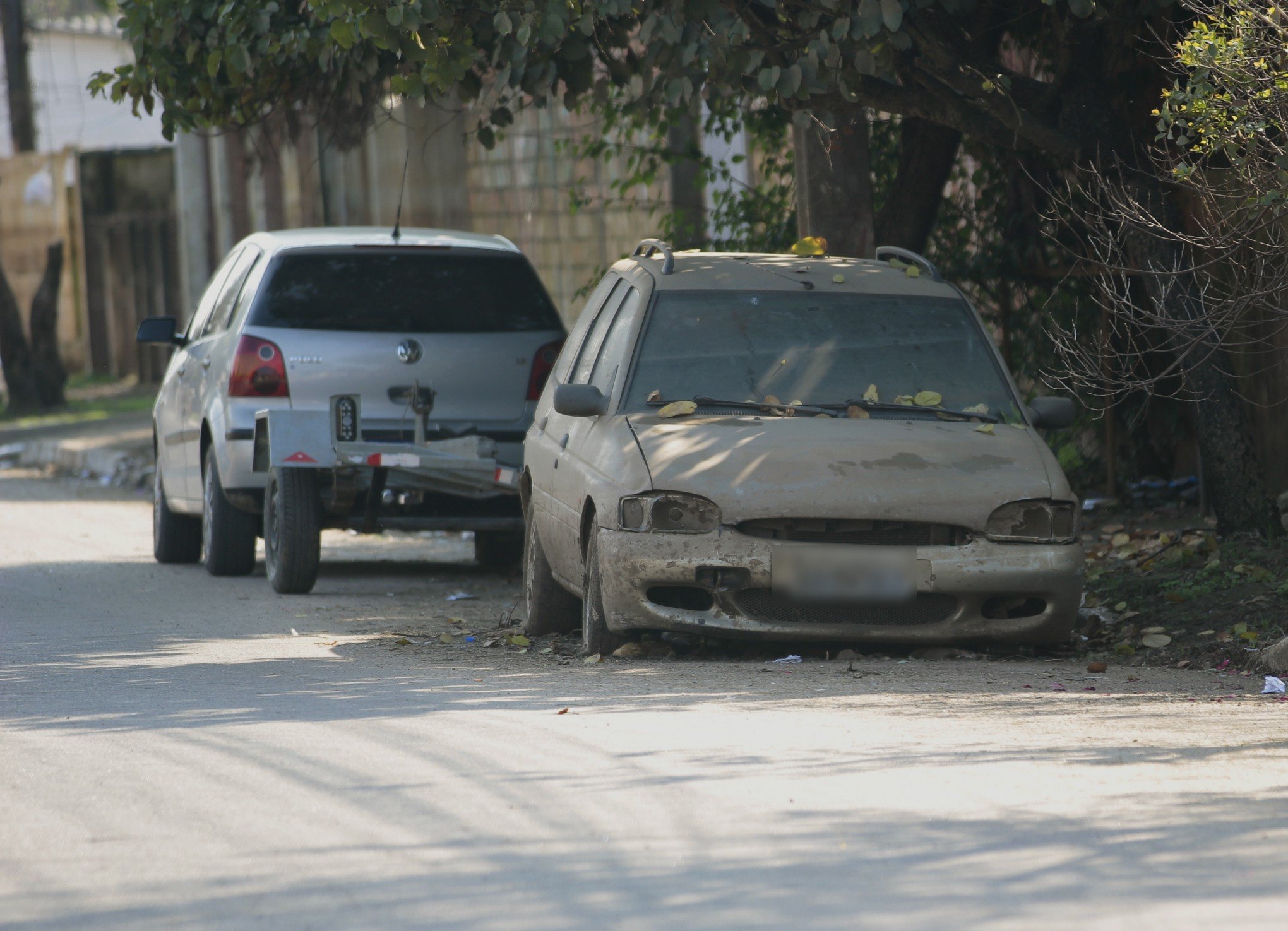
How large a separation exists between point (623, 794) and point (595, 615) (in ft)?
7.68

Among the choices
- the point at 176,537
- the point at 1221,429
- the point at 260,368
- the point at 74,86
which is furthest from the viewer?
the point at 74,86

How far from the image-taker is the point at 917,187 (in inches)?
436

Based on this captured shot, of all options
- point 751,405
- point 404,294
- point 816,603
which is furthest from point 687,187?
point 816,603

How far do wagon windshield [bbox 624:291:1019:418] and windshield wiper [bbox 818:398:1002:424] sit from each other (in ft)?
0.07

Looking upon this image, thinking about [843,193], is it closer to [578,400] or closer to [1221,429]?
[1221,429]

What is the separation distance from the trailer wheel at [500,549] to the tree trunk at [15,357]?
1397 centimetres

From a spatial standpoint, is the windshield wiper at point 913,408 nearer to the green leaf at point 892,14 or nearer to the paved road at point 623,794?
the paved road at point 623,794

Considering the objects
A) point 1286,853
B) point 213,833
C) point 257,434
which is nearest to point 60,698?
point 213,833

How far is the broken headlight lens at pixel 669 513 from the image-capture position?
6.80 metres

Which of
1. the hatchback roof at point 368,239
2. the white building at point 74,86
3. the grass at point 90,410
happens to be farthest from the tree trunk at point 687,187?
the white building at point 74,86

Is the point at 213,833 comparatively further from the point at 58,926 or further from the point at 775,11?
the point at 775,11

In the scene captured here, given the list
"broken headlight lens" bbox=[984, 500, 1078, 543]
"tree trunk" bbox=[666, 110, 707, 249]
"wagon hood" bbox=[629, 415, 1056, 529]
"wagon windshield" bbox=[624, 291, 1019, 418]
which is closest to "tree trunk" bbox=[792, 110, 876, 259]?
"tree trunk" bbox=[666, 110, 707, 249]

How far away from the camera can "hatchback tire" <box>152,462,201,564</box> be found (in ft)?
37.2

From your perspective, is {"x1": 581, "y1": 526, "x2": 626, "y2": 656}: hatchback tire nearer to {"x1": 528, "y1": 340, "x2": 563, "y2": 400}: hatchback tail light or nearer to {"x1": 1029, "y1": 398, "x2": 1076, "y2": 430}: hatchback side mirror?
{"x1": 1029, "y1": 398, "x2": 1076, "y2": 430}: hatchback side mirror
